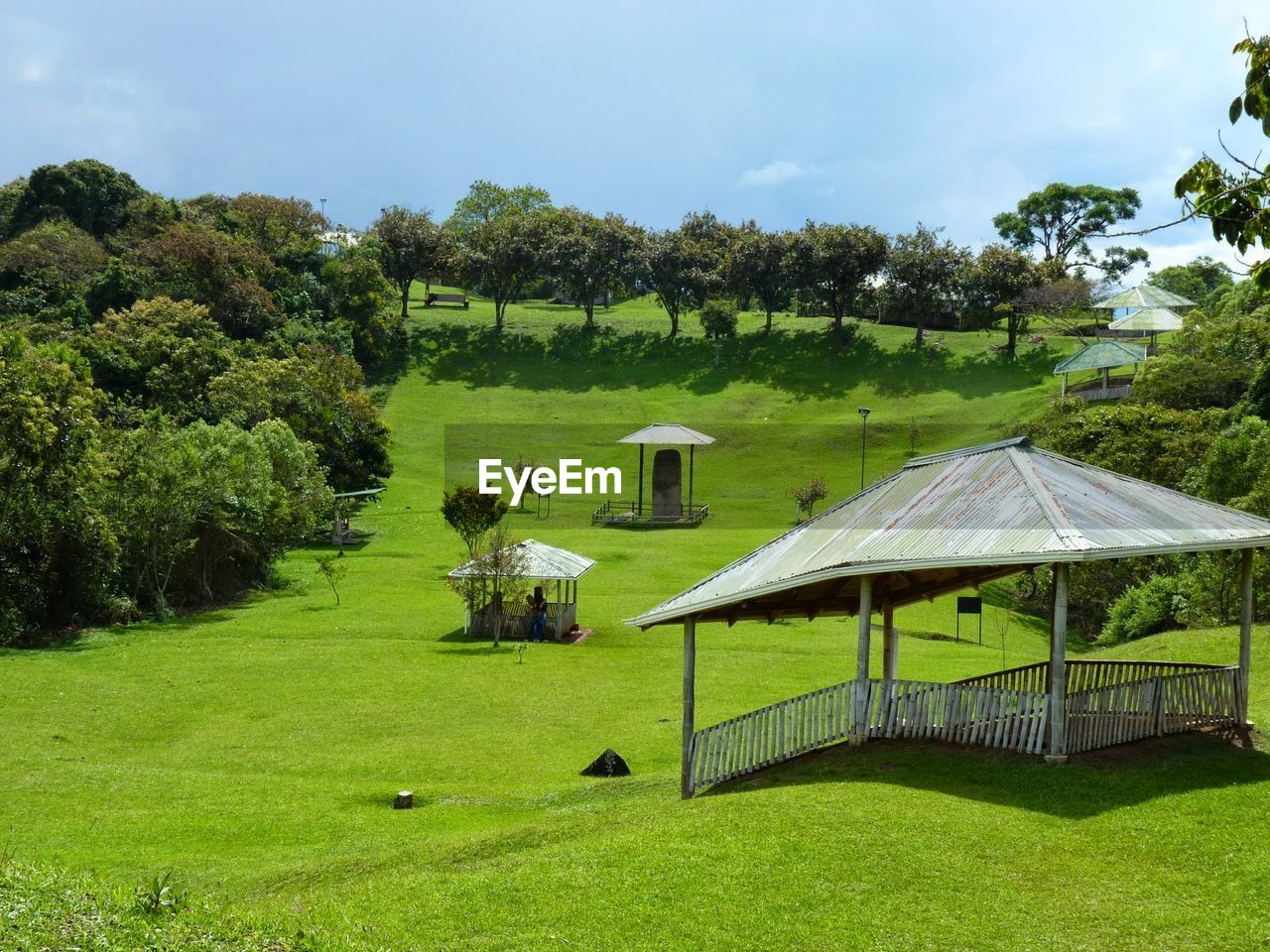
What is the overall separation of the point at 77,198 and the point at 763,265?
51684 millimetres

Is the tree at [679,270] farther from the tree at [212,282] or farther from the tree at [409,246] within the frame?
the tree at [212,282]

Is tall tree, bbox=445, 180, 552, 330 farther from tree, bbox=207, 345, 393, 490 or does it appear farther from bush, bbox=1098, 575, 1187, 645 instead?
bush, bbox=1098, 575, 1187, 645

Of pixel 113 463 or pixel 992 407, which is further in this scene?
pixel 992 407

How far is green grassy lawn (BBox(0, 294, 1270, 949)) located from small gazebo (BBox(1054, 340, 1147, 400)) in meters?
28.9

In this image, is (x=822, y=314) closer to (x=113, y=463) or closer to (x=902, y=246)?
(x=902, y=246)

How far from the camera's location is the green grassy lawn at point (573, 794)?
1052 centimetres

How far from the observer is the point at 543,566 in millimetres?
32500

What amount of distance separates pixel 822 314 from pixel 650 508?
140 feet

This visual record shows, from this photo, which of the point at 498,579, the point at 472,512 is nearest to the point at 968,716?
the point at 498,579

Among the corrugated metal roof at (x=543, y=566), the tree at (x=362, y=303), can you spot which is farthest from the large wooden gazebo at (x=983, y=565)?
the tree at (x=362, y=303)

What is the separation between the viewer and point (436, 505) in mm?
56594

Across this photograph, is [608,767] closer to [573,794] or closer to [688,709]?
[573,794]

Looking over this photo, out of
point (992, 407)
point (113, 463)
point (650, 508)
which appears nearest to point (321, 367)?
point (650, 508)

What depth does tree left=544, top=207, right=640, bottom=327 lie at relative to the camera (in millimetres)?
87625
